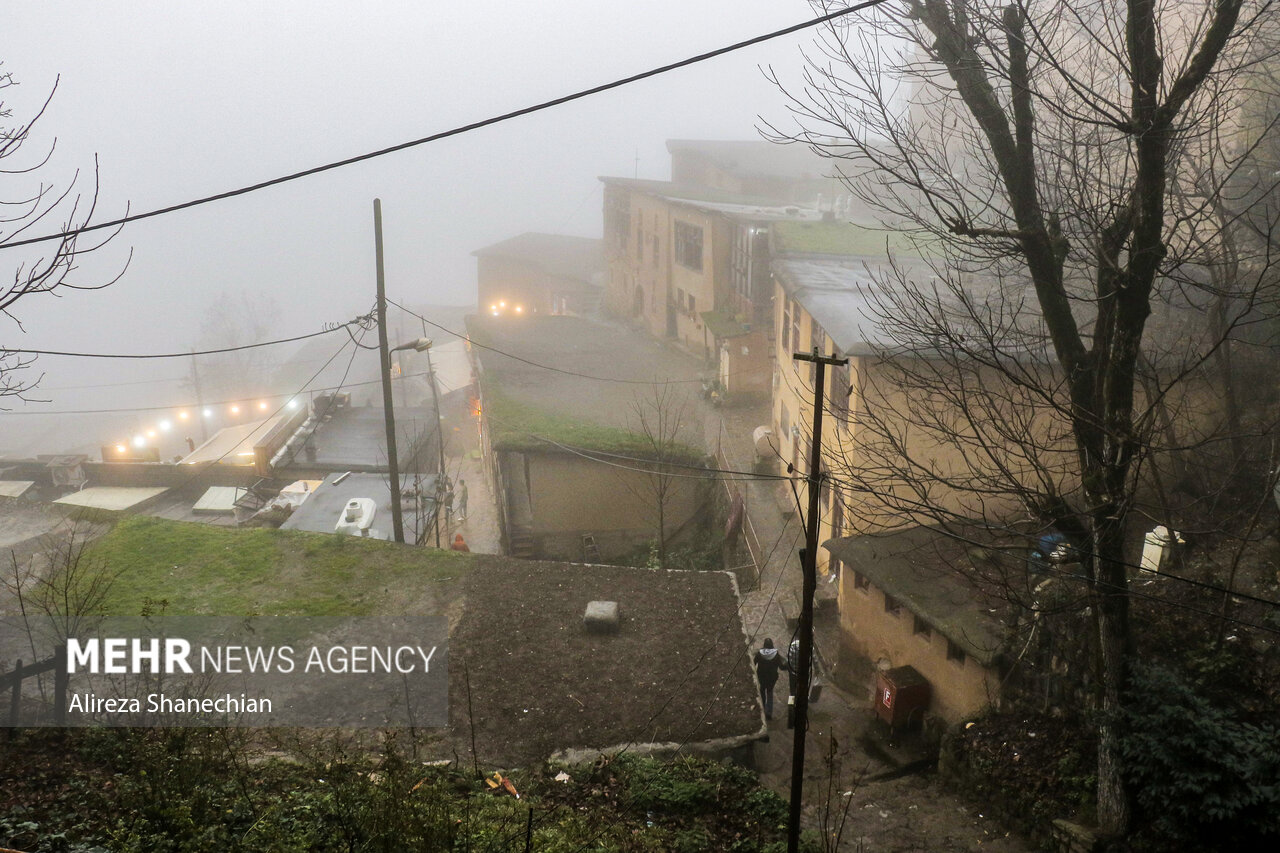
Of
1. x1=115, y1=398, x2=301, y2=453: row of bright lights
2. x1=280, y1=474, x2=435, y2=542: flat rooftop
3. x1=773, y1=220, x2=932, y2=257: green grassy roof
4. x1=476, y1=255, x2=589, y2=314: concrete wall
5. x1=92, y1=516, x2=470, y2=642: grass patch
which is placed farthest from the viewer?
x1=476, y1=255, x2=589, y2=314: concrete wall

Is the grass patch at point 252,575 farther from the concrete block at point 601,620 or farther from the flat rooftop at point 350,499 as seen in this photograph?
the flat rooftop at point 350,499

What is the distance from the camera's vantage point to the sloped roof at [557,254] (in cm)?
5181

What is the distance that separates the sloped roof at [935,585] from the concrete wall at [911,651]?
469 mm

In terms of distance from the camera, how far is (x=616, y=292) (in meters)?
43.8

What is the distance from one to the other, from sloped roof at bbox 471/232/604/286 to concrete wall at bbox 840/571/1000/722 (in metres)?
38.5

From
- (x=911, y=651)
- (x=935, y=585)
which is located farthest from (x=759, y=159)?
(x=911, y=651)

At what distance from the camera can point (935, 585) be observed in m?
12.6

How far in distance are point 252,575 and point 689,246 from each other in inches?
939

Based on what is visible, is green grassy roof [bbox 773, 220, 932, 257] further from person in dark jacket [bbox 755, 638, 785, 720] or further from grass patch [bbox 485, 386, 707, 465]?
person in dark jacket [bbox 755, 638, 785, 720]

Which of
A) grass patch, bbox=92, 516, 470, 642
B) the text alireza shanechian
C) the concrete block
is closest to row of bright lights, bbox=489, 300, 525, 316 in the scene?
grass patch, bbox=92, 516, 470, 642

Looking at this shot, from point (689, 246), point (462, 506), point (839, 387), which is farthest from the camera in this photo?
point (689, 246)

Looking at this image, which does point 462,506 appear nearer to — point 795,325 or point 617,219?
point 795,325

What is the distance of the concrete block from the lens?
1270 cm

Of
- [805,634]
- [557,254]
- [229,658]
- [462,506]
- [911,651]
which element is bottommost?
[462,506]
